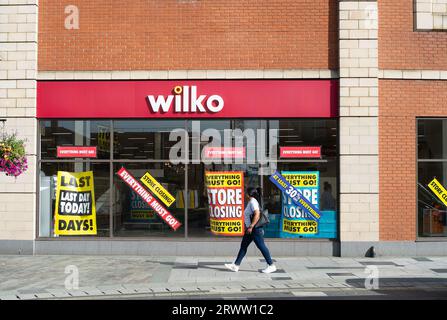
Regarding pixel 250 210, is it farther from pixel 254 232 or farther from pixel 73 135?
pixel 73 135

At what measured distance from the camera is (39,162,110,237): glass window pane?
42.9ft

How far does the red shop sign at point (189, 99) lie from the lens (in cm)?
1285

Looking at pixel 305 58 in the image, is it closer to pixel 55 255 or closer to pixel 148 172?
pixel 148 172

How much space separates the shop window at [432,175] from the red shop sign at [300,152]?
251 centimetres

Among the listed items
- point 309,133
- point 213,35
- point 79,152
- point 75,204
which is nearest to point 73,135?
point 79,152

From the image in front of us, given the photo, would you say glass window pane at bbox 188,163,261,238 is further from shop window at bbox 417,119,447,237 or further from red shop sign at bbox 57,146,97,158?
shop window at bbox 417,119,447,237

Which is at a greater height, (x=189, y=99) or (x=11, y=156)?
(x=189, y=99)

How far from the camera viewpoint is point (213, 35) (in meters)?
12.9

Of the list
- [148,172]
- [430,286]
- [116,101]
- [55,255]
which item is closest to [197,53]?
[116,101]

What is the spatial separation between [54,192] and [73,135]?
59.5 inches

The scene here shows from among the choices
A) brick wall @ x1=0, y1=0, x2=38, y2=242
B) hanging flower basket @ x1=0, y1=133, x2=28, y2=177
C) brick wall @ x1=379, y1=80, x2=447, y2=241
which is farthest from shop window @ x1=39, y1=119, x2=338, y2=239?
hanging flower basket @ x1=0, y1=133, x2=28, y2=177


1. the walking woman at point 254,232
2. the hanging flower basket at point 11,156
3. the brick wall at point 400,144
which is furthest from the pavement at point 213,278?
the hanging flower basket at point 11,156

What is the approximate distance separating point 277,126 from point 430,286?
207 inches

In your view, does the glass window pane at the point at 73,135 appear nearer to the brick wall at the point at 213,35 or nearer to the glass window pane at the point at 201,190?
the brick wall at the point at 213,35
